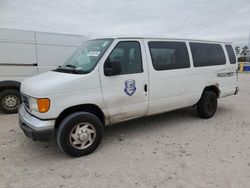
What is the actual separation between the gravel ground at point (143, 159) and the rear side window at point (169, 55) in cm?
148

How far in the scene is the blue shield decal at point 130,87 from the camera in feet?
12.1

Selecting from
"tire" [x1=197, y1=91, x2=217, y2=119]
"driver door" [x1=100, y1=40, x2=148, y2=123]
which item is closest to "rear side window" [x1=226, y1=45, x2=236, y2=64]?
"tire" [x1=197, y1=91, x2=217, y2=119]

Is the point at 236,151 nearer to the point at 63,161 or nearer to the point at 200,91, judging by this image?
the point at 200,91

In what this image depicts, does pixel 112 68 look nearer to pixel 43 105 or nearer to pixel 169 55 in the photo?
pixel 43 105

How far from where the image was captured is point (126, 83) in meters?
3.68

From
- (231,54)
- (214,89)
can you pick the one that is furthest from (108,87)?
(231,54)

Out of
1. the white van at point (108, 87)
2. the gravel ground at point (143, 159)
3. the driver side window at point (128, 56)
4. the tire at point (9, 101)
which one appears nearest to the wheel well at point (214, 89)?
the white van at point (108, 87)

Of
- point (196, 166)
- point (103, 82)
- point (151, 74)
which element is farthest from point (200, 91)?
point (103, 82)

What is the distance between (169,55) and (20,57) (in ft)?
14.2

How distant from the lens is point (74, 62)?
12.9 feet

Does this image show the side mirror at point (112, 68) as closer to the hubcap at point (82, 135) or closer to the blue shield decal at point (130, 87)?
the blue shield decal at point (130, 87)

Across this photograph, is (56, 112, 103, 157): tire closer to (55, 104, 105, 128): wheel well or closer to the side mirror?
(55, 104, 105, 128): wheel well

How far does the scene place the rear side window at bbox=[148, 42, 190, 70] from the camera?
408cm

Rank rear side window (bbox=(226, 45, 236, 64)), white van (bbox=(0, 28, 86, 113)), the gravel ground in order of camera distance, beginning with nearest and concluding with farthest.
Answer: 1. the gravel ground
2. rear side window (bbox=(226, 45, 236, 64))
3. white van (bbox=(0, 28, 86, 113))
